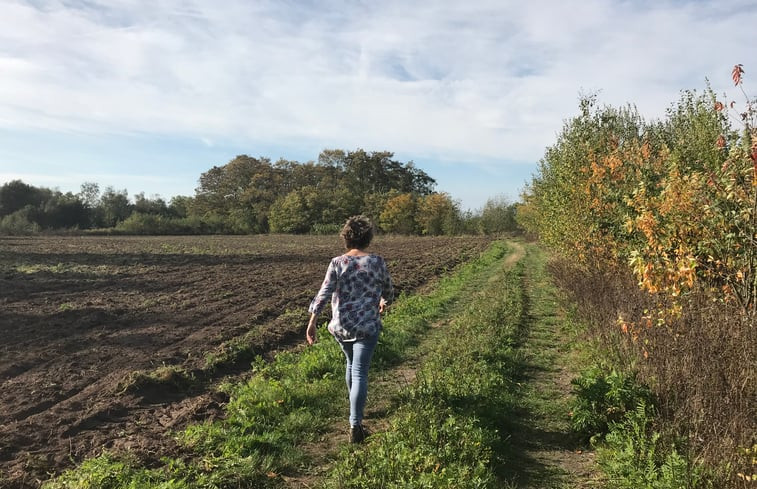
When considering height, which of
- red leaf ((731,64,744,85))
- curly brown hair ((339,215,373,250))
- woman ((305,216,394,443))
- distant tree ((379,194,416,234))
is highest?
distant tree ((379,194,416,234))

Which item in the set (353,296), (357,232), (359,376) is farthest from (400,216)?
(359,376)

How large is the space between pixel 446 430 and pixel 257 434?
1.92 m

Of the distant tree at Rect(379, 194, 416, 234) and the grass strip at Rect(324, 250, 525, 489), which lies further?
the distant tree at Rect(379, 194, 416, 234)

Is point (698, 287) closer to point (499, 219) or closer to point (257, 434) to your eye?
point (257, 434)

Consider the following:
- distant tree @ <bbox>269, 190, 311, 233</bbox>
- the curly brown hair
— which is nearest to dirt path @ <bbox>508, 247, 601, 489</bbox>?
the curly brown hair

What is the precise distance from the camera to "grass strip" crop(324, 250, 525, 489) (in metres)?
3.85

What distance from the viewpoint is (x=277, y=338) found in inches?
366

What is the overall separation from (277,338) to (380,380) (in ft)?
10.7

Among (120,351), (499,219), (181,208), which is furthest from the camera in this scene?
(181,208)

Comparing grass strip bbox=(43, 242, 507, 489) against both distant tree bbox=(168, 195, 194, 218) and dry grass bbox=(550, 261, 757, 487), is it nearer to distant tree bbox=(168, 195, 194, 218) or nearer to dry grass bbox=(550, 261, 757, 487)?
dry grass bbox=(550, 261, 757, 487)

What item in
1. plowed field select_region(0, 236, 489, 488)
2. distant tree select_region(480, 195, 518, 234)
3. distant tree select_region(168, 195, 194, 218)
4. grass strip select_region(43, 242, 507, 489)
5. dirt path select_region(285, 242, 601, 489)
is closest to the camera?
grass strip select_region(43, 242, 507, 489)

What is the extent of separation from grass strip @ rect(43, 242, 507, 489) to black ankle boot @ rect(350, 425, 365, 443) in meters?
0.49

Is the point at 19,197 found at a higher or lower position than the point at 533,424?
higher

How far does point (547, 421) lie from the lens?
17.7 ft
